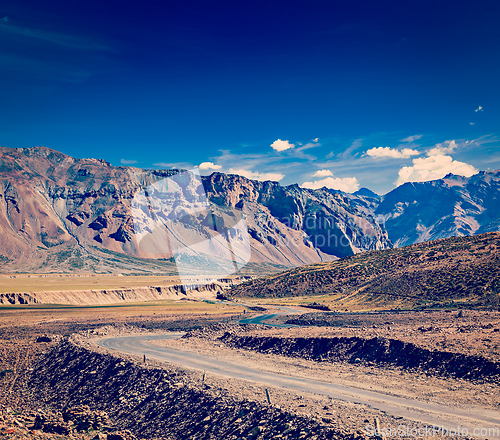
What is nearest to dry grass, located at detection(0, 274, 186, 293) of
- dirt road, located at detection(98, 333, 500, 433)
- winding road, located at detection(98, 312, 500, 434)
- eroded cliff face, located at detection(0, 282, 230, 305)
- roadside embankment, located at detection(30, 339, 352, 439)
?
eroded cliff face, located at detection(0, 282, 230, 305)

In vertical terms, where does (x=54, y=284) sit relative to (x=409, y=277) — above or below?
above

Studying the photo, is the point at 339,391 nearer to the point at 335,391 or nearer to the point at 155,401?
the point at 335,391

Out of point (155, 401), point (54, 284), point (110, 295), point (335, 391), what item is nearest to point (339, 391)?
point (335, 391)

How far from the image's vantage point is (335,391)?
22.3 m

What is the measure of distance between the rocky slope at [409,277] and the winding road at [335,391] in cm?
4351

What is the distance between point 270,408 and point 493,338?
19.9m

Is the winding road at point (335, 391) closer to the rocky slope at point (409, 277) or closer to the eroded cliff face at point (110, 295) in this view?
the rocky slope at point (409, 277)

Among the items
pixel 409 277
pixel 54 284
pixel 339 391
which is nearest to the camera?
pixel 339 391

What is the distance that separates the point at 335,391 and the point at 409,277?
61786 millimetres

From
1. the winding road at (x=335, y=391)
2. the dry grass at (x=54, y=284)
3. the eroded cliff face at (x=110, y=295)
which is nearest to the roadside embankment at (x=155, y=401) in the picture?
the winding road at (x=335, y=391)

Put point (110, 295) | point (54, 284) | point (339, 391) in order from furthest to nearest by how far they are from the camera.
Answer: point (54, 284) < point (110, 295) < point (339, 391)

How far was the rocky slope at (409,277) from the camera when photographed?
211 feet

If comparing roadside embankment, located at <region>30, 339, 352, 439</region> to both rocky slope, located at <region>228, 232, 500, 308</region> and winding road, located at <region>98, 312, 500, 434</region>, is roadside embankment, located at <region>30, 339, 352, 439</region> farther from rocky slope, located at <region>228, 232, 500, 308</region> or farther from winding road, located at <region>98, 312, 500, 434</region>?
rocky slope, located at <region>228, 232, 500, 308</region>

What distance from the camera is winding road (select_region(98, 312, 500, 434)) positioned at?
16781 millimetres
